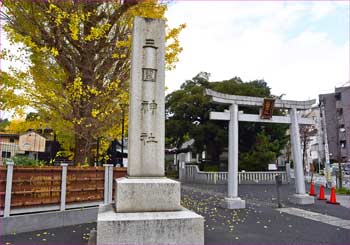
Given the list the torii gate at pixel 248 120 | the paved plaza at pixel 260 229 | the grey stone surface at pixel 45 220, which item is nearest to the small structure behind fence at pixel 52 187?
the grey stone surface at pixel 45 220

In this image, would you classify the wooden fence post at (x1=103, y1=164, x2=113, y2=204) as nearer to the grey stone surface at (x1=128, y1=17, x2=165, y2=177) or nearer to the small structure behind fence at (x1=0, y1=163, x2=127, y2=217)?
the small structure behind fence at (x1=0, y1=163, x2=127, y2=217)

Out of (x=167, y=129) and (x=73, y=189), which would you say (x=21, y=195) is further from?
(x=167, y=129)

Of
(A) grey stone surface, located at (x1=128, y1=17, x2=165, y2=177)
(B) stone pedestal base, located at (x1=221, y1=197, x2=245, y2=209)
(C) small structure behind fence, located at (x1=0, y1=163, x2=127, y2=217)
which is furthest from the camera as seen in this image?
(B) stone pedestal base, located at (x1=221, y1=197, x2=245, y2=209)

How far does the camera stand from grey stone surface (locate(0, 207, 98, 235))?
673 centimetres

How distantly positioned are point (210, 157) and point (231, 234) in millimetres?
19829

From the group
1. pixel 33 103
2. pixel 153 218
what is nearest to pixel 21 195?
pixel 33 103

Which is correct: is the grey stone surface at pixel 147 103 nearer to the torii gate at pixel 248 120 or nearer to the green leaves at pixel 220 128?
the torii gate at pixel 248 120

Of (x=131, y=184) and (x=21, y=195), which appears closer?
(x=131, y=184)

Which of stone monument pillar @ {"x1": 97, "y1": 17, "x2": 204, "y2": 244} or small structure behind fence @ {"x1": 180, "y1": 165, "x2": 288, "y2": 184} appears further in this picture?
small structure behind fence @ {"x1": 180, "y1": 165, "x2": 288, "y2": 184}

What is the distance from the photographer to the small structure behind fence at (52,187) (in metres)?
6.91

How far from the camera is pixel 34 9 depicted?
9.38 m

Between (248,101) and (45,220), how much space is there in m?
8.71

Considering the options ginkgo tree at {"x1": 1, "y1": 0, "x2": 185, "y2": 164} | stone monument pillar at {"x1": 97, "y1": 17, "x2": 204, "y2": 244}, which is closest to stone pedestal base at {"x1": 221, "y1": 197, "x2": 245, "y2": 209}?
ginkgo tree at {"x1": 1, "y1": 0, "x2": 185, "y2": 164}

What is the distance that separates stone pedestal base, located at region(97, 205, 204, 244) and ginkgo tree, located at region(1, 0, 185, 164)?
5321 mm
